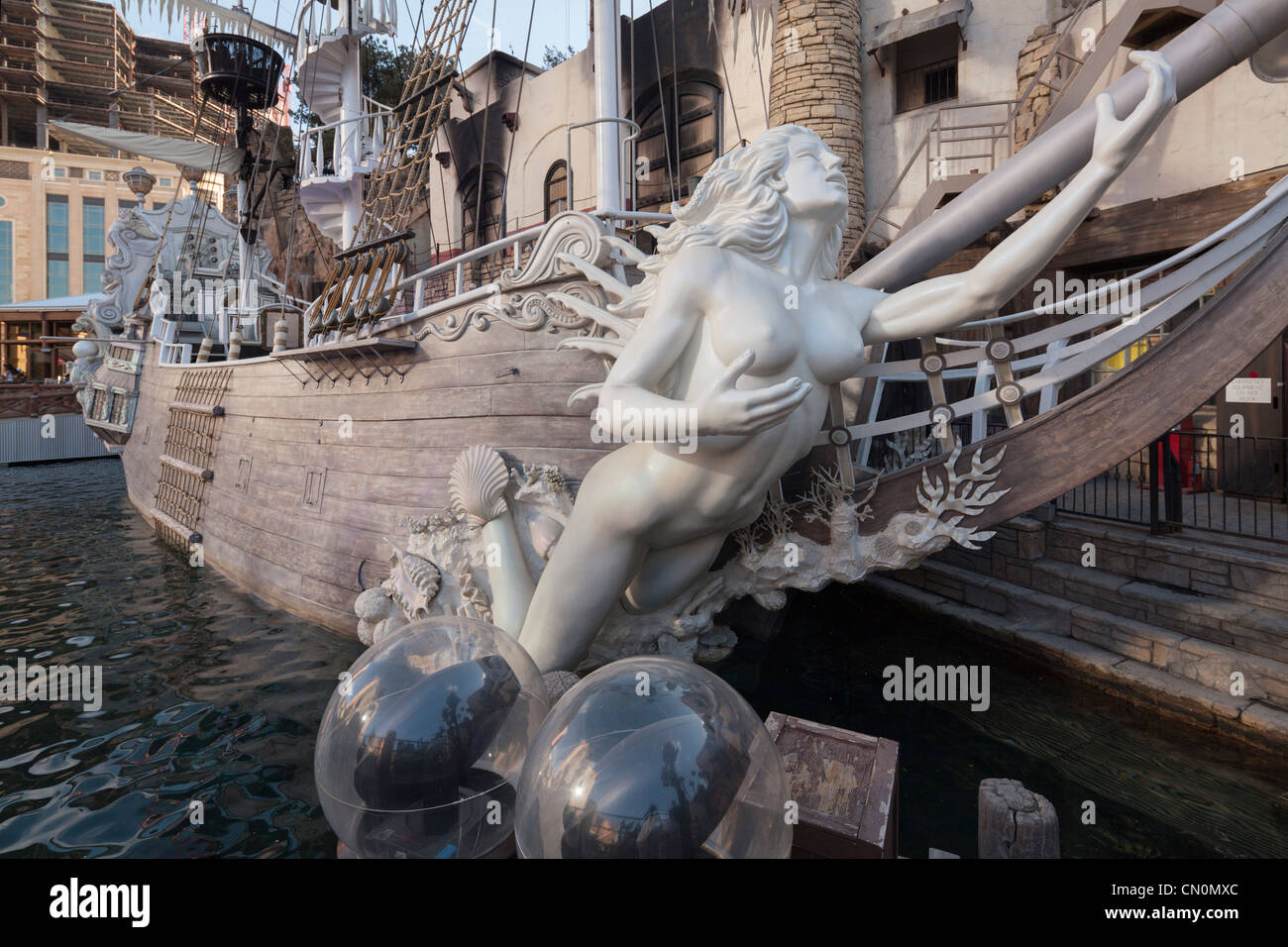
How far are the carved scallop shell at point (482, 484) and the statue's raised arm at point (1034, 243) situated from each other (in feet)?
6.17

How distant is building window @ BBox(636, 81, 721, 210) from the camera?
11258 mm

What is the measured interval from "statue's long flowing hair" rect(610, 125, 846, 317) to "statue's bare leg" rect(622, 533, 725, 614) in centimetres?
123

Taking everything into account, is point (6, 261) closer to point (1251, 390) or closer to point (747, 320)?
point (747, 320)

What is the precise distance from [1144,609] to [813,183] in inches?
149

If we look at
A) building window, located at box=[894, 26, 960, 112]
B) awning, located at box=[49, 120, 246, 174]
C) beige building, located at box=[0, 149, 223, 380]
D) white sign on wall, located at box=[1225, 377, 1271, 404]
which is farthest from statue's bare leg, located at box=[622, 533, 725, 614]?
beige building, located at box=[0, 149, 223, 380]

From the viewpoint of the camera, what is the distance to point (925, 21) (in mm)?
8703

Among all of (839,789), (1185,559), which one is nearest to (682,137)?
(1185,559)

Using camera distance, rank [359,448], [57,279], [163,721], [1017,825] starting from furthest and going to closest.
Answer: [57,279], [359,448], [163,721], [1017,825]

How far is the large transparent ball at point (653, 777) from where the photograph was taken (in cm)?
136

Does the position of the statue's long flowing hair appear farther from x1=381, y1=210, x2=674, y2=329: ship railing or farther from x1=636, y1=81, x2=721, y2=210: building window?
x1=636, y1=81, x2=721, y2=210: building window

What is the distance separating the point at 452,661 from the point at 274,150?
457 inches

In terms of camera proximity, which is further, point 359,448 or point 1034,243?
point 359,448

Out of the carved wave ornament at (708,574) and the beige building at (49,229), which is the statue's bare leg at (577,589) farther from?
the beige building at (49,229)
